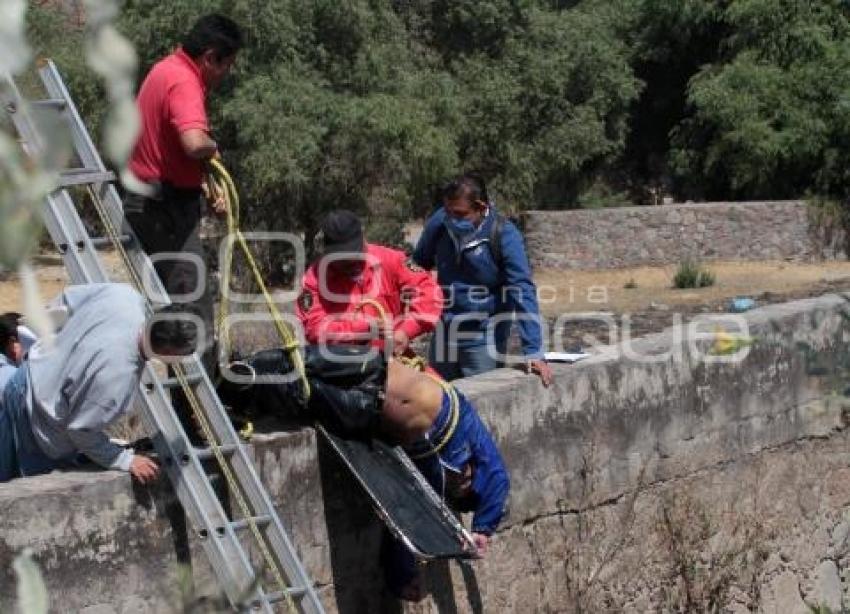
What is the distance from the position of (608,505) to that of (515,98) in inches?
731

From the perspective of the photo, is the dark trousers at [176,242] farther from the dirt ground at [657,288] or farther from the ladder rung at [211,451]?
the dirt ground at [657,288]

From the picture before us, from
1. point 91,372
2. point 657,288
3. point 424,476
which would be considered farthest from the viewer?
point 657,288

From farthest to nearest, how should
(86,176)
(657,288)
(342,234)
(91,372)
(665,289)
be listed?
1. (657,288)
2. (665,289)
3. (342,234)
4. (86,176)
5. (91,372)

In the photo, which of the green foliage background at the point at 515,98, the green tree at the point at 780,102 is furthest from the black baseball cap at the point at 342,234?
the green tree at the point at 780,102

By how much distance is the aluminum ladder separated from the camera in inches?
200

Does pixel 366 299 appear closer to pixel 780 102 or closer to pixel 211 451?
pixel 211 451

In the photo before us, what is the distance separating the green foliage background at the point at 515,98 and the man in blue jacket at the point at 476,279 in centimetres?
1038

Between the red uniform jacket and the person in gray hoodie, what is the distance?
3.99 ft

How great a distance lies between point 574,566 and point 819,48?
67.9 ft

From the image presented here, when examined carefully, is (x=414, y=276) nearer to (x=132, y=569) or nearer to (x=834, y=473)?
(x=132, y=569)

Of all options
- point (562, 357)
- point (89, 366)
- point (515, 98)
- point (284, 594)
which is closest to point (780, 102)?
point (515, 98)

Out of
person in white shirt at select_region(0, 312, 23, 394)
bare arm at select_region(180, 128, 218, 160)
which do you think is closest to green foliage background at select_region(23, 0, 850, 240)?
person in white shirt at select_region(0, 312, 23, 394)

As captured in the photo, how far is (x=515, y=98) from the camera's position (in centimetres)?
2573

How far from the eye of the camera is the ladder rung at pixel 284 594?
511 cm
